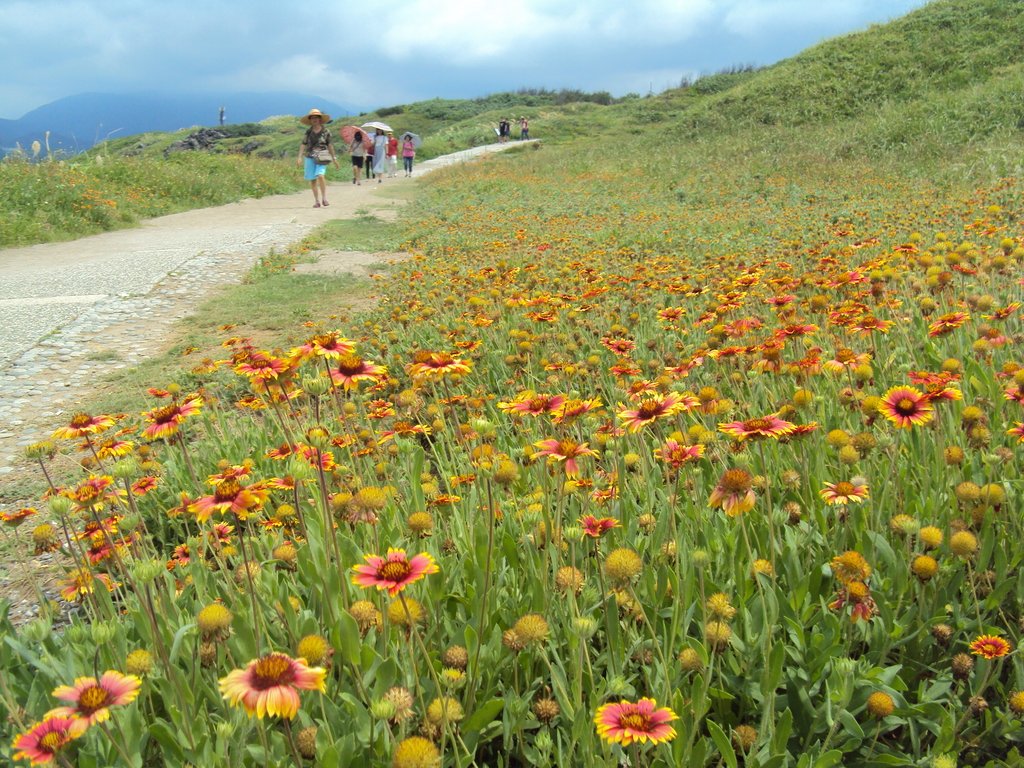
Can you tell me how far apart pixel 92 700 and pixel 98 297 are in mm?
6937

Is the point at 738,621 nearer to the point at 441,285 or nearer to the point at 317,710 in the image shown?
the point at 317,710

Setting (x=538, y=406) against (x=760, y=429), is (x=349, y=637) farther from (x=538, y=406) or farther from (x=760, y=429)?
(x=760, y=429)

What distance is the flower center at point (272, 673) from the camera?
0.99 m

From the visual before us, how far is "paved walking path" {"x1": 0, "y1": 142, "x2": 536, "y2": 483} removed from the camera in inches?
179

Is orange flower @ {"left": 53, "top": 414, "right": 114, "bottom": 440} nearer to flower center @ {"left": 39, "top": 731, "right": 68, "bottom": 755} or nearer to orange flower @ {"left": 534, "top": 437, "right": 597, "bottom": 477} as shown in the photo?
flower center @ {"left": 39, "top": 731, "right": 68, "bottom": 755}

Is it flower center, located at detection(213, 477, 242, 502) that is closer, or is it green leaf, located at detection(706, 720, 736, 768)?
green leaf, located at detection(706, 720, 736, 768)

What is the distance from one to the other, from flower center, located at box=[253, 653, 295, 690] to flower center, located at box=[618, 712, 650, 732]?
1.69 feet

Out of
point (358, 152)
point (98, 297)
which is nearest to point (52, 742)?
point (98, 297)

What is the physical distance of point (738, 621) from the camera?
171cm

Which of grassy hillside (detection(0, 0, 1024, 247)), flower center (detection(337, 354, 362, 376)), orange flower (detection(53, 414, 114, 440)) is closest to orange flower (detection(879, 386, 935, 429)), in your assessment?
flower center (detection(337, 354, 362, 376))

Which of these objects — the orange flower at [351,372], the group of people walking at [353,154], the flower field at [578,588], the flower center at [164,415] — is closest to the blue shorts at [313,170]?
the group of people walking at [353,154]

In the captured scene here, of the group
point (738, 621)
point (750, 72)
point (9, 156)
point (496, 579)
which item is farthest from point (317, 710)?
point (750, 72)

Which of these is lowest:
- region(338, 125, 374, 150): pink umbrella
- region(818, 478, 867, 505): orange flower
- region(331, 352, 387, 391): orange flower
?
region(818, 478, 867, 505): orange flower

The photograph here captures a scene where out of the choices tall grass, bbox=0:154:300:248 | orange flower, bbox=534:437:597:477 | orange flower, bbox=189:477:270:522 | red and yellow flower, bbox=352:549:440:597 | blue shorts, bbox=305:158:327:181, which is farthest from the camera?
blue shorts, bbox=305:158:327:181
